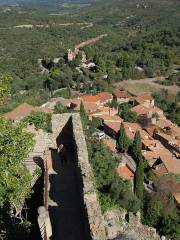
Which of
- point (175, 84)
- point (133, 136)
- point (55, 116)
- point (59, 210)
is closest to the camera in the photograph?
point (59, 210)

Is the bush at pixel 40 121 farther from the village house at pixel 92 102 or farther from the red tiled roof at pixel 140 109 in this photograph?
the red tiled roof at pixel 140 109

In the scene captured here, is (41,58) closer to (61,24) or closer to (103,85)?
(103,85)

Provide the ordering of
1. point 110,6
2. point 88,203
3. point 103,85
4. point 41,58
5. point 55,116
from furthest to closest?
point 110,6, point 41,58, point 103,85, point 55,116, point 88,203

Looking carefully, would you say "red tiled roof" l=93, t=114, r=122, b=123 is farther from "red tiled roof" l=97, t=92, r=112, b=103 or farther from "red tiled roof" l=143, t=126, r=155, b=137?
"red tiled roof" l=97, t=92, r=112, b=103

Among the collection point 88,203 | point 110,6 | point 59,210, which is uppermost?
→ point 88,203

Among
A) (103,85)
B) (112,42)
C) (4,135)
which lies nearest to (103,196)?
(4,135)

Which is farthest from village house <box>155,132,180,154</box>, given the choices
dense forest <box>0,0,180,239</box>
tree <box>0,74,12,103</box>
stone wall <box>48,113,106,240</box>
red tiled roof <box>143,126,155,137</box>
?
tree <box>0,74,12,103</box>

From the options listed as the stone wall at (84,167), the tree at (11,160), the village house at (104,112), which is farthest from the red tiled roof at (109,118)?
the tree at (11,160)

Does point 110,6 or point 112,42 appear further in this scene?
point 110,6
